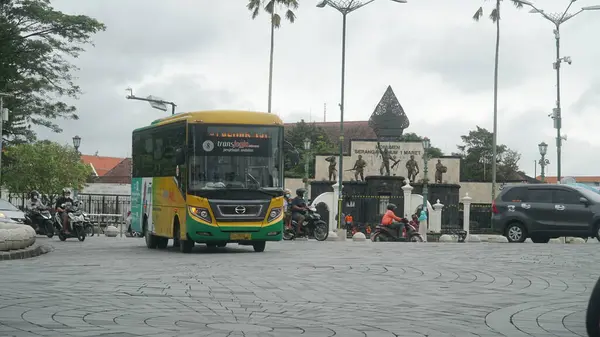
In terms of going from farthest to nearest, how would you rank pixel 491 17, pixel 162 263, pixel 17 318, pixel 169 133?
pixel 491 17, pixel 169 133, pixel 162 263, pixel 17 318

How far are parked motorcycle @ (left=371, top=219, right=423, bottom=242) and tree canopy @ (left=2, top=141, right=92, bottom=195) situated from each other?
32475 mm

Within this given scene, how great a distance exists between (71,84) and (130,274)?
1490 inches

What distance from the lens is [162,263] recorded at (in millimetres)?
17656

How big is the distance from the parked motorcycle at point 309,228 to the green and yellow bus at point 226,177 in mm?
9370

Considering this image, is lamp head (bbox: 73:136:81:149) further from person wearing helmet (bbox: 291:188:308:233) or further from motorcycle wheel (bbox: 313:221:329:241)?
motorcycle wheel (bbox: 313:221:329:241)

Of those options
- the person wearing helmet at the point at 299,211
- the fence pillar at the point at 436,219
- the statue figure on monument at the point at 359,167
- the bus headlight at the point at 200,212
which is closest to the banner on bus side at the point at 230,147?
the bus headlight at the point at 200,212

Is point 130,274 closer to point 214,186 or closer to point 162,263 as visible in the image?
point 162,263

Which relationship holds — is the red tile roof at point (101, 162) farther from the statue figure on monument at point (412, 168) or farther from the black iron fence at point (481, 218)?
the black iron fence at point (481, 218)

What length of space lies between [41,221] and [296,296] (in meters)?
22.4

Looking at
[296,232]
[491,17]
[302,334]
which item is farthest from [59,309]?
[491,17]

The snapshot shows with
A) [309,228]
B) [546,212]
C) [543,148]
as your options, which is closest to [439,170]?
[543,148]

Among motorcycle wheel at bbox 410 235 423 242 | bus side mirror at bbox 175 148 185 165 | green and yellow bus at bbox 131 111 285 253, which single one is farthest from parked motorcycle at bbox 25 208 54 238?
motorcycle wheel at bbox 410 235 423 242

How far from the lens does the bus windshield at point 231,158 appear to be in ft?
68.3

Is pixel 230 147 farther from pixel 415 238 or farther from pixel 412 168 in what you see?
pixel 412 168
